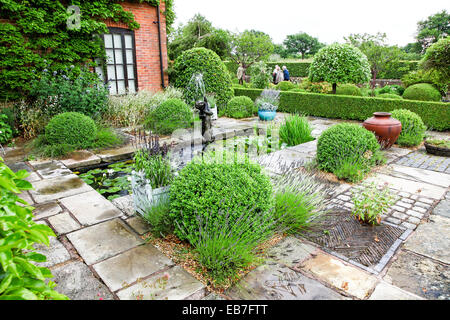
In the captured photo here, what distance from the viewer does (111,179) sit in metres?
4.62

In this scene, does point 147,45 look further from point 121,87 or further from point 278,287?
point 278,287

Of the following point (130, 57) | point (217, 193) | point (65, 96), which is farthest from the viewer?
point (130, 57)

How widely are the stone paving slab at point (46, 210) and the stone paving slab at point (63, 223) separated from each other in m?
0.10

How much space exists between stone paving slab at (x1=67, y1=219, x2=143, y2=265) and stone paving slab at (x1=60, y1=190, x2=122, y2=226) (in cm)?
16

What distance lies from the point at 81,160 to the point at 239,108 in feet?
18.6

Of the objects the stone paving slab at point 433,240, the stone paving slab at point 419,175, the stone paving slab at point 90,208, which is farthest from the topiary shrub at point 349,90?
the stone paving slab at point 90,208

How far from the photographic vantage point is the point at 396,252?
8.74ft

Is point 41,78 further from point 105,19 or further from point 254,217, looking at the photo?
point 254,217

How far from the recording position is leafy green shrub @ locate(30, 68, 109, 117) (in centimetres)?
648

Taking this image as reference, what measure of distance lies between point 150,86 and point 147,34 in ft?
5.10

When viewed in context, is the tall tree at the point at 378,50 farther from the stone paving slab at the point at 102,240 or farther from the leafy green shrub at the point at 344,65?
the stone paving slab at the point at 102,240

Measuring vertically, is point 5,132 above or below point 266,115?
below

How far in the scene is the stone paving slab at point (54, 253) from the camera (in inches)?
94.1

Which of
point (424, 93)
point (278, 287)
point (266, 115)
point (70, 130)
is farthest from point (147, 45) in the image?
point (424, 93)
